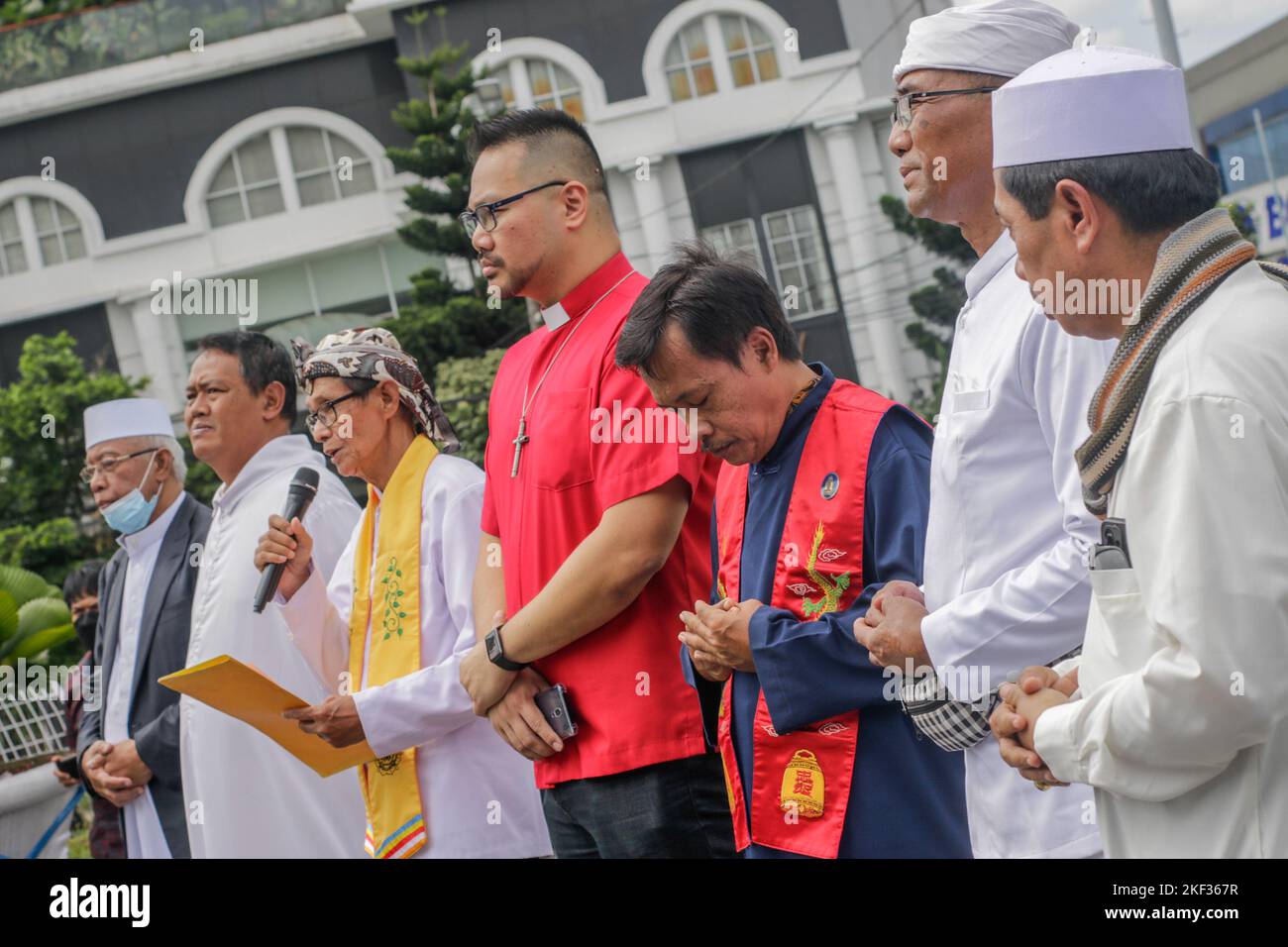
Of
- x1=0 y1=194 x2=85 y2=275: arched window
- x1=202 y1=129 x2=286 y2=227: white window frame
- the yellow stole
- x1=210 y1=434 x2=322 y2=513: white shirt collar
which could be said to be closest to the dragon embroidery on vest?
the yellow stole

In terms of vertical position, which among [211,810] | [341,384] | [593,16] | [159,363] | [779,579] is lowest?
[211,810]

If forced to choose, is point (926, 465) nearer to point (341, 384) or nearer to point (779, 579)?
point (779, 579)

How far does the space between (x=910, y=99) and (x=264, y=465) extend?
206cm

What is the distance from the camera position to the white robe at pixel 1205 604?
1.35m

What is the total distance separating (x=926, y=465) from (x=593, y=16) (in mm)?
10492

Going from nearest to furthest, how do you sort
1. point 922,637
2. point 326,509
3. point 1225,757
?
point 1225,757
point 922,637
point 326,509

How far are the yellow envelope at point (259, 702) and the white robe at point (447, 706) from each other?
0.12m

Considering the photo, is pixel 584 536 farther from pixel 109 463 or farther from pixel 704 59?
pixel 704 59

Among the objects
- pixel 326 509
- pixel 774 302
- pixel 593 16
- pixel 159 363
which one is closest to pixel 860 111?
pixel 593 16

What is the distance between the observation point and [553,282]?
2.71 meters

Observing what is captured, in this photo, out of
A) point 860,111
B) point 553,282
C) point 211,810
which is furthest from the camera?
point 860,111

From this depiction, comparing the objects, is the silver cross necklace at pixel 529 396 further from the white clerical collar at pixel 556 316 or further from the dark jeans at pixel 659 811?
the dark jeans at pixel 659 811

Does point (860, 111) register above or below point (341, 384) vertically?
above

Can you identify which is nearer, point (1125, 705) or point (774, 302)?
point (1125, 705)
